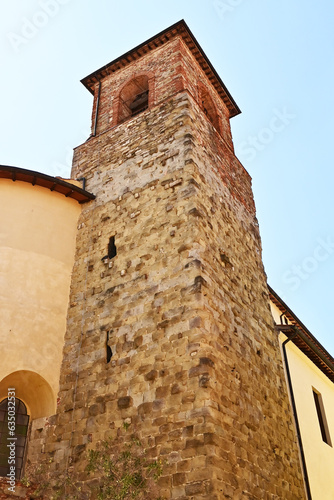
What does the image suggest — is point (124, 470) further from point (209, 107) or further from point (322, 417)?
point (209, 107)

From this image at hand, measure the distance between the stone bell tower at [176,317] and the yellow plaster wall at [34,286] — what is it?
0.27m

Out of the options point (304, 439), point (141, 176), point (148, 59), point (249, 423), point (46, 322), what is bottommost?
point (249, 423)

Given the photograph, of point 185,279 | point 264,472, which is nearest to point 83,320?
point 185,279

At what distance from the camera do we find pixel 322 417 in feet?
40.2

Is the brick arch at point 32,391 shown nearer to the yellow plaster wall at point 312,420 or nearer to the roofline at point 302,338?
the roofline at point 302,338

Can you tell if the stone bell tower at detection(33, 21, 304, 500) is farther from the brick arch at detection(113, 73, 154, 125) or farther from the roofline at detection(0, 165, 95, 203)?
the brick arch at detection(113, 73, 154, 125)

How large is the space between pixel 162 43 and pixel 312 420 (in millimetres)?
9859

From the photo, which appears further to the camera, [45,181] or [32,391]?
[45,181]

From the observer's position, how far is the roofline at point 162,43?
12.5 meters

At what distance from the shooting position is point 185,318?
7285 millimetres

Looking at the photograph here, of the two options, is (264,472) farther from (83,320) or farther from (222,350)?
(83,320)

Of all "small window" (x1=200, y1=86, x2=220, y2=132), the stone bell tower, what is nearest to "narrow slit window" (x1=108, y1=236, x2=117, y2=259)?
the stone bell tower

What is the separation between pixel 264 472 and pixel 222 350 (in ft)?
6.08

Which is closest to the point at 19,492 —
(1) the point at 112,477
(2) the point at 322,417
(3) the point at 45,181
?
(1) the point at 112,477
